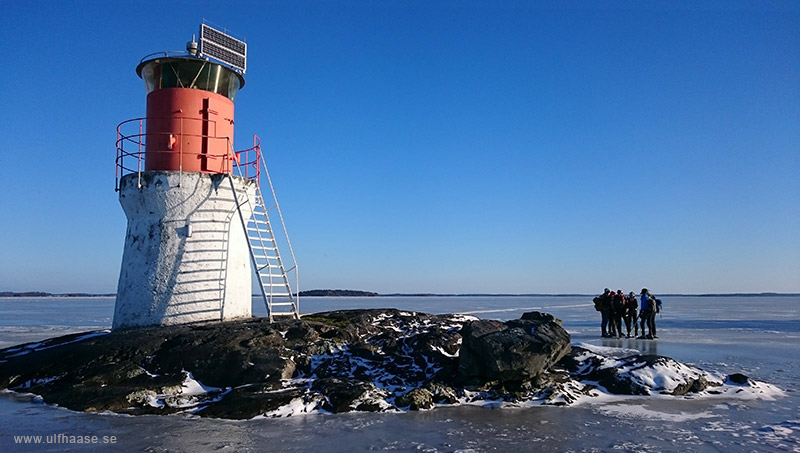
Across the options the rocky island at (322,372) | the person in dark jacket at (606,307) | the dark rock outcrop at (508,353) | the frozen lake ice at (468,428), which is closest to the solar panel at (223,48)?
the rocky island at (322,372)

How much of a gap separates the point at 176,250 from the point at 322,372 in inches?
188

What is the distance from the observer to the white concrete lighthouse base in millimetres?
12742

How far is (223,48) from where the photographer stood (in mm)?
13812

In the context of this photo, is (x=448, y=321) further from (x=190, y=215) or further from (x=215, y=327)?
(x=190, y=215)

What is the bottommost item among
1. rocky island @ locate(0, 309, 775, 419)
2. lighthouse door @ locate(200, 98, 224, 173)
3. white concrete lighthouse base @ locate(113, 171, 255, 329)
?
rocky island @ locate(0, 309, 775, 419)

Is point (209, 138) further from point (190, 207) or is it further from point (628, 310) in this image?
point (628, 310)

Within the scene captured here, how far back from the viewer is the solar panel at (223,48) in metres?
13.4

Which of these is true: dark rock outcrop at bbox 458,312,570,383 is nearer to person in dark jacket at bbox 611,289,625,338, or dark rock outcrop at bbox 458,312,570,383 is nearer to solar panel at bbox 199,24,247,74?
solar panel at bbox 199,24,247,74

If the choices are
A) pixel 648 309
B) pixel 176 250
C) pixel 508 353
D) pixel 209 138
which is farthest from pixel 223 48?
pixel 648 309

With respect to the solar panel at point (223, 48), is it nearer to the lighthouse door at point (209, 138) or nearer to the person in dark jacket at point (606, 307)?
the lighthouse door at point (209, 138)

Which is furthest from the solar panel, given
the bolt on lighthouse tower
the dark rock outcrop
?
the dark rock outcrop

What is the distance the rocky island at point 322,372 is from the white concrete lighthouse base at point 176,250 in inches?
30.0

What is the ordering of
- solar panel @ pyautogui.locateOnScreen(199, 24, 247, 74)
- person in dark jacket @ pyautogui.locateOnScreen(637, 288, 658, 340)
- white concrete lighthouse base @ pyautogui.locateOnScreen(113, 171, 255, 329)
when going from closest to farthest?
white concrete lighthouse base @ pyautogui.locateOnScreen(113, 171, 255, 329) < solar panel @ pyautogui.locateOnScreen(199, 24, 247, 74) < person in dark jacket @ pyautogui.locateOnScreen(637, 288, 658, 340)

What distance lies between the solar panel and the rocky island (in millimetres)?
6451
